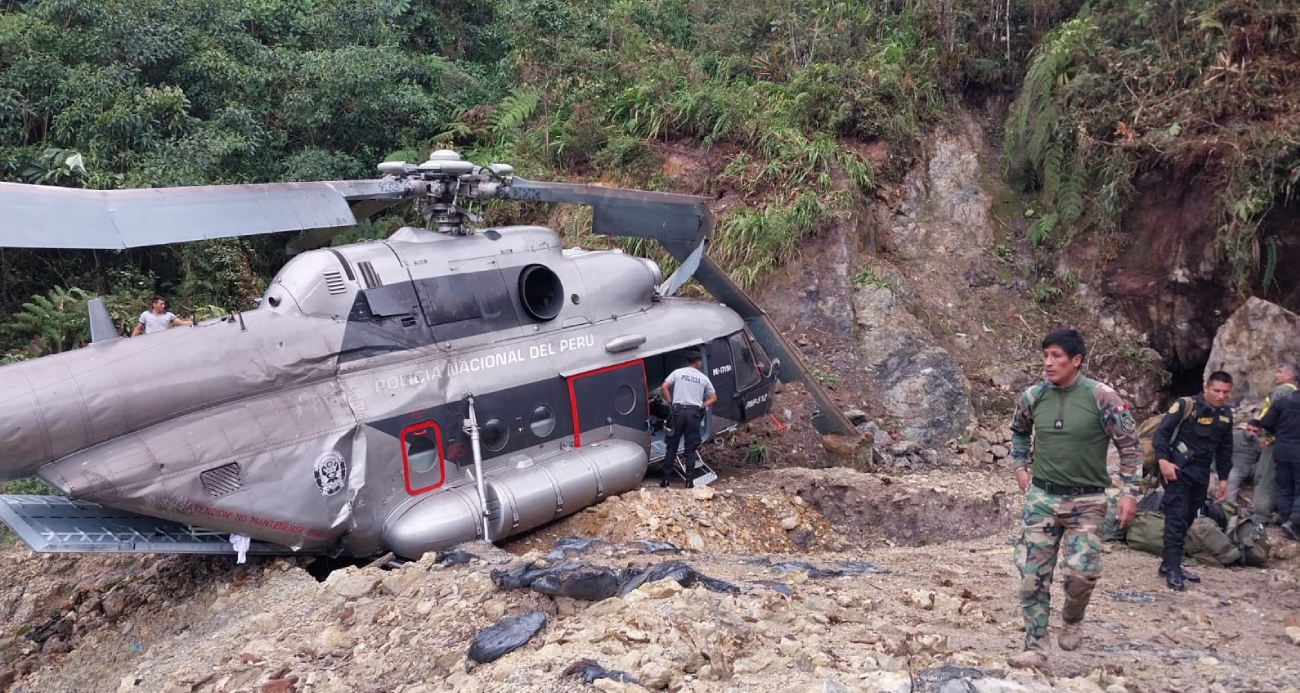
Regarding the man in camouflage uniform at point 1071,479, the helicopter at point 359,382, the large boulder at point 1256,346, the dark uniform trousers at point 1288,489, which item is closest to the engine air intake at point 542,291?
the helicopter at point 359,382

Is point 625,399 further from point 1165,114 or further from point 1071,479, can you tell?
point 1165,114

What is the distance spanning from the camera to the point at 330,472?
23.4 ft

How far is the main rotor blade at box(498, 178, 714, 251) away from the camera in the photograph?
28.8ft

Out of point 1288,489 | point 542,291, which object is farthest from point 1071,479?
point 542,291

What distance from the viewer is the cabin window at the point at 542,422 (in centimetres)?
852

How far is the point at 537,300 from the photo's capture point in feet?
29.5

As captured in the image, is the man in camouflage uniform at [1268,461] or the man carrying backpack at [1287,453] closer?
the man carrying backpack at [1287,453]

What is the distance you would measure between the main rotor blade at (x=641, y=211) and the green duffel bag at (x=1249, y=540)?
5.07 meters

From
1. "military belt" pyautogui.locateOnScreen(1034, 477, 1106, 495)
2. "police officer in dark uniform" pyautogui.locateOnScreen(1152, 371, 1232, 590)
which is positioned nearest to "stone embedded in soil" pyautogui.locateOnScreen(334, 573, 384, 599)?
"military belt" pyautogui.locateOnScreen(1034, 477, 1106, 495)

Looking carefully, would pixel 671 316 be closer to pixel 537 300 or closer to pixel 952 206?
pixel 537 300

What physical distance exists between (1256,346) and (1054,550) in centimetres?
828

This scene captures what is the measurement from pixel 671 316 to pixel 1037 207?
860cm

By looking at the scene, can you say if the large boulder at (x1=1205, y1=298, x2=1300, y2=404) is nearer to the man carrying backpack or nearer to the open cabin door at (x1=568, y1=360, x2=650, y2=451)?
the man carrying backpack

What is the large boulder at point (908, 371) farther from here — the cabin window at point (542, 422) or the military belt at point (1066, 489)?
the military belt at point (1066, 489)
